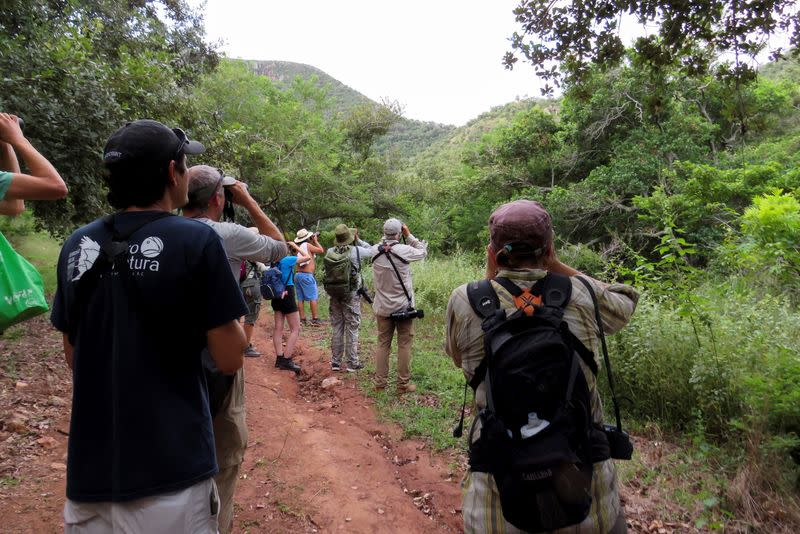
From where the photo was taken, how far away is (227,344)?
160 cm

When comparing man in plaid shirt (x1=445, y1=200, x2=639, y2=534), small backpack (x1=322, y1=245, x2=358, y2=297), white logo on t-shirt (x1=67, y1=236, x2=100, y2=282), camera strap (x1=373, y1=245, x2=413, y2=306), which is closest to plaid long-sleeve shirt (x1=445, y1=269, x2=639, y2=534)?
man in plaid shirt (x1=445, y1=200, x2=639, y2=534)

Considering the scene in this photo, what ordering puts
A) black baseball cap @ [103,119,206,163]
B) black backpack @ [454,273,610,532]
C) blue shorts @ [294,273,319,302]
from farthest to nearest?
blue shorts @ [294,273,319,302] → black backpack @ [454,273,610,532] → black baseball cap @ [103,119,206,163]

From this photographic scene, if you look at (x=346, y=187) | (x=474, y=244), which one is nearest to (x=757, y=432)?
(x=346, y=187)

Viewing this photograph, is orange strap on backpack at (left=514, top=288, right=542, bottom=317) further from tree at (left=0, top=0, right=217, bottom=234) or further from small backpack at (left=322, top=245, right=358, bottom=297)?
tree at (left=0, top=0, right=217, bottom=234)

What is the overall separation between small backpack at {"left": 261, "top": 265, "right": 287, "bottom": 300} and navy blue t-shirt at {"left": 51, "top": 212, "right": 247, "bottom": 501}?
207 inches

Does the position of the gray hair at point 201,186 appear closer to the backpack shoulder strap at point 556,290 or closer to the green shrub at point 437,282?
the backpack shoulder strap at point 556,290

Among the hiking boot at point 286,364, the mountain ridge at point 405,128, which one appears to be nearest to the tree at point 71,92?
the hiking boot at point 286,364

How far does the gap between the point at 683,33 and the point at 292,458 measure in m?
4.85

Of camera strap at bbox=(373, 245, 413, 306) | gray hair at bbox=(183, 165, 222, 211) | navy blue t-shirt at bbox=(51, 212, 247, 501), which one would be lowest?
camera strap at bbox=(373, 245, 413, 306)

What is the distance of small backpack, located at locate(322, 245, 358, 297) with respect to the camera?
6.85m

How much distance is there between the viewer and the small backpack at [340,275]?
6.85 metres

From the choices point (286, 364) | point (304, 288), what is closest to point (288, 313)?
point (286, 364)

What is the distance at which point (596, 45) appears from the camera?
4.52 meters

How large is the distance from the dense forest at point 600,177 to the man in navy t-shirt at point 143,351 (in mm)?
3487
